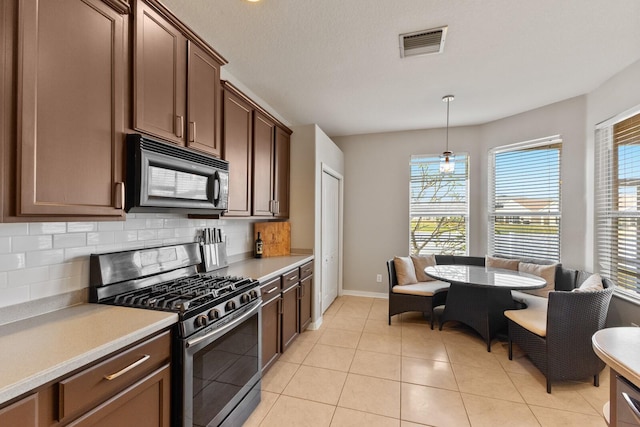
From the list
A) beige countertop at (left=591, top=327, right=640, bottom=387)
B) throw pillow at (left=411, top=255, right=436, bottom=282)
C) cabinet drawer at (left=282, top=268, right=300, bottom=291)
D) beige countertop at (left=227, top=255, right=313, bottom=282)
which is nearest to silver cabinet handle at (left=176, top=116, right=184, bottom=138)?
beige countertop at (left=227, top=255, right=313, bottom=282)

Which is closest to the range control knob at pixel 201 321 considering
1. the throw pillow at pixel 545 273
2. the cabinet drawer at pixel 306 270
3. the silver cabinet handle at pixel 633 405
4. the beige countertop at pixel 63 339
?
the beige countertop at pixel 63 339

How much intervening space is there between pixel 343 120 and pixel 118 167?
3.24 m

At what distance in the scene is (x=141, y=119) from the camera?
1562 millimetres

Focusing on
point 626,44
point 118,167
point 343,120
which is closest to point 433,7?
point 626,44

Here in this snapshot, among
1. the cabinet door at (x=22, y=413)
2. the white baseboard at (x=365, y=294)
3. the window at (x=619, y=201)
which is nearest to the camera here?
the cabinet door at (x=22, y=413)

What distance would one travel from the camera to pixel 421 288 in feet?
12.1

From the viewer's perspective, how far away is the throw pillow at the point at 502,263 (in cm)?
376

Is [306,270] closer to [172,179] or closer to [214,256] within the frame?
[214,256]

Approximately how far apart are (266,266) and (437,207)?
304cm

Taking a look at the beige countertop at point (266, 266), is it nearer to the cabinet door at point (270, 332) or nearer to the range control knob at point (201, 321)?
the cabinet door at point (270, 332)

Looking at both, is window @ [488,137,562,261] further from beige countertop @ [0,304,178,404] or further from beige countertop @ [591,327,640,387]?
beige countertop @ [0,304,178,404]

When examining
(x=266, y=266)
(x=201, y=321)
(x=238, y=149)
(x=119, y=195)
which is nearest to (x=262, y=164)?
(x=238, y=149)

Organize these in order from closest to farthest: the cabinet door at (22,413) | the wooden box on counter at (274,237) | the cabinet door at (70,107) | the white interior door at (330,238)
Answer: the cabinet door at (22,413) → the cabinet door at (70,107) → the wooden box on counter at (274,237) → the white interior door at (330,238)

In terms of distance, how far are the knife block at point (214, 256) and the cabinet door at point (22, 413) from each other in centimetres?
157
